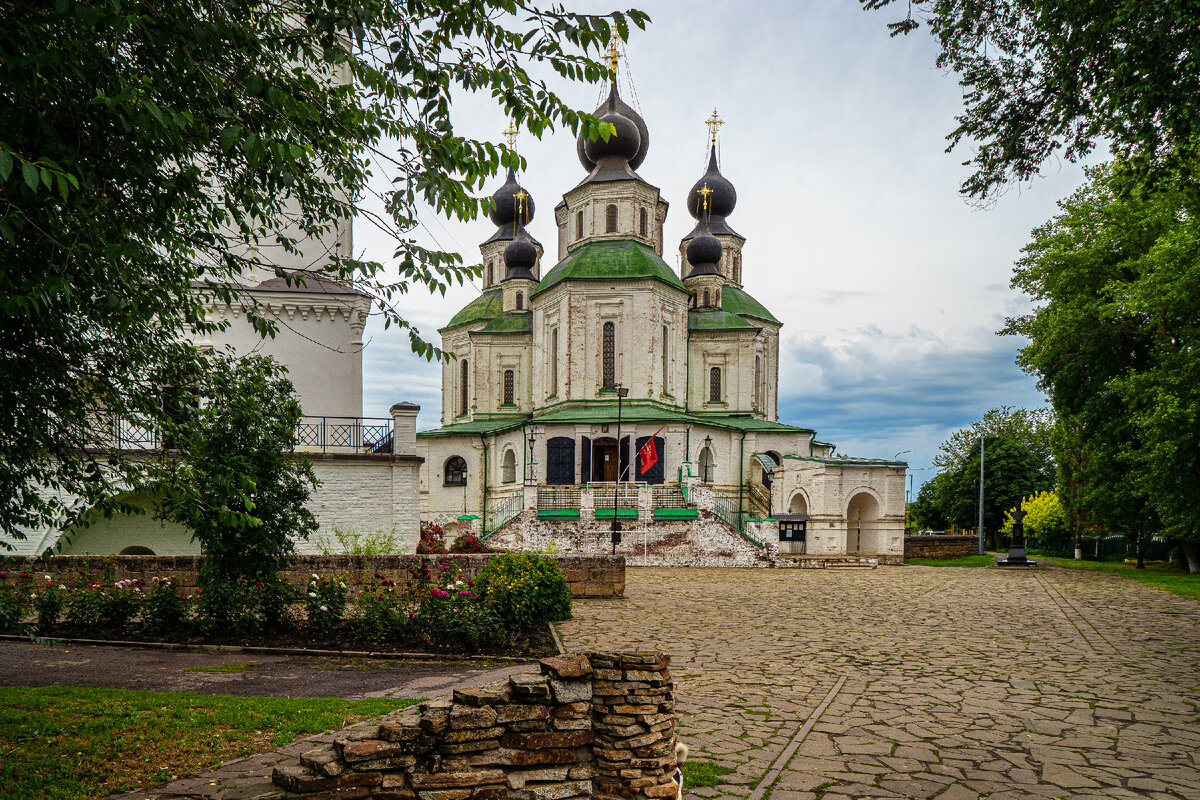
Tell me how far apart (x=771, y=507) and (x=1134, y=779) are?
109 ft

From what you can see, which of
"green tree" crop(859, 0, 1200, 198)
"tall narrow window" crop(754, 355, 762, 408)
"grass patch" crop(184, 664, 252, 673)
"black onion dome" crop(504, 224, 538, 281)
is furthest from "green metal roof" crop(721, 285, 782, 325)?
"grass patch" crop(184, 664, 252, 673)

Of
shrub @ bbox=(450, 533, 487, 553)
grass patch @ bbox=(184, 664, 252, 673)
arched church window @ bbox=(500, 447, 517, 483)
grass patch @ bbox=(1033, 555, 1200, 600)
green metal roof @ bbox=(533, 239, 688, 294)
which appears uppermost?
green metal roof @ bbox=(533, 239, 688, 294)

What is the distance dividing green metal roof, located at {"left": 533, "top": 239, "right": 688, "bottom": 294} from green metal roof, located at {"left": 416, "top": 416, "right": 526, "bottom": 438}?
7723 mm

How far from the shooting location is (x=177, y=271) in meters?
6.56

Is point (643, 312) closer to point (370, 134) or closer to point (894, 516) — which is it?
point (894, 516)

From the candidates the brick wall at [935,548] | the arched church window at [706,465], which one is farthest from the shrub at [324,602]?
the brick wall at [935,548]

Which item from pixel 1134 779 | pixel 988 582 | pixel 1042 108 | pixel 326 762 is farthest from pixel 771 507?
pixel 326 762

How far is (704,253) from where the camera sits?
4850 cm

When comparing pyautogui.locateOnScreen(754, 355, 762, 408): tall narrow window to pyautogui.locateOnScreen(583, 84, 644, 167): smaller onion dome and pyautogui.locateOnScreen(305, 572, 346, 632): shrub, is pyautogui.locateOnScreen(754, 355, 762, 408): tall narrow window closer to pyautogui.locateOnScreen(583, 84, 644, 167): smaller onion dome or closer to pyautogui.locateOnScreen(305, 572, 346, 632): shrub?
pyautogui.locateOnScreen(583, 84, 644, 167): smaller onion dome

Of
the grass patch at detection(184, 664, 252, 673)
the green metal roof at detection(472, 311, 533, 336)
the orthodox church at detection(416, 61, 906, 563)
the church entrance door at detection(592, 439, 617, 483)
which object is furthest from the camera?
the green metal roof at detection(472, 311, 533, 336)

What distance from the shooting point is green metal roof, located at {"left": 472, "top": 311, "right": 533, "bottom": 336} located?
47875mm

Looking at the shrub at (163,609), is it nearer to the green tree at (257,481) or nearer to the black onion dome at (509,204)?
the green tree at (257,481)

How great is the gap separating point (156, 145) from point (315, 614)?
7.31m

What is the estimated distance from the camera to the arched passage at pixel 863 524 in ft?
111
